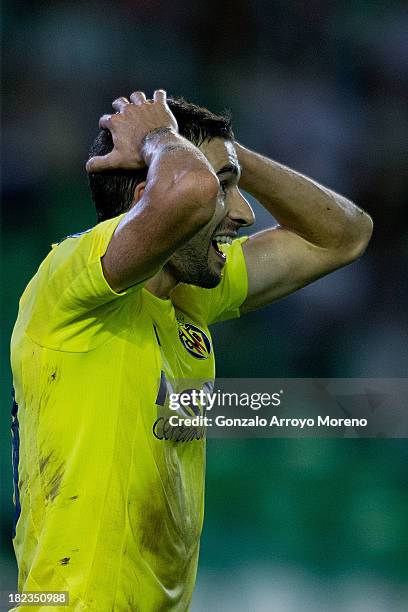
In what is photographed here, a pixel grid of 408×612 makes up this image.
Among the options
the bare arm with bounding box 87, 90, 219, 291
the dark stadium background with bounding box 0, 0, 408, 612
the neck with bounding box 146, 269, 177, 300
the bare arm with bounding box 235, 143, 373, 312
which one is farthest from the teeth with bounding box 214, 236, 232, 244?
the dark stadium background with bounding box 0, 0, 408, 612

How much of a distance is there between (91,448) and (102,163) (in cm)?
59

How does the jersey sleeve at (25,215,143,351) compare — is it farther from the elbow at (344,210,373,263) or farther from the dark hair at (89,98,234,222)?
the elbow at (344,210,373,263)

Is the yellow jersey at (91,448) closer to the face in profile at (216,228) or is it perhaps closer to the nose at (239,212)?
the face in profile at (216,228)

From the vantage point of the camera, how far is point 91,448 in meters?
1.74

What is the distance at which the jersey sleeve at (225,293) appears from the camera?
7.39 ft

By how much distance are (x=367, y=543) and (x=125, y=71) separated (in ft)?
7.97

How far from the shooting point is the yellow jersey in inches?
67.6

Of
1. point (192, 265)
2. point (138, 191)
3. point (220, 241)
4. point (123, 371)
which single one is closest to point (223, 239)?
point (220, 241)

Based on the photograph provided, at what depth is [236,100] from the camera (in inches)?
175

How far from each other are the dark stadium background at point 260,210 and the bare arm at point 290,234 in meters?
1.54

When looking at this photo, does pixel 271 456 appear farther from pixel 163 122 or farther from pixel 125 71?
pixel 163 122

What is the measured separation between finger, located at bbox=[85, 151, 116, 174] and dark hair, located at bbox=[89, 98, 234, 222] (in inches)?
2.5

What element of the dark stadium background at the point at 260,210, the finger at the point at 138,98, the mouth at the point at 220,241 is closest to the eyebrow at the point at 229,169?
the mouth at the point at 220,241

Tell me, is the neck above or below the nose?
below
